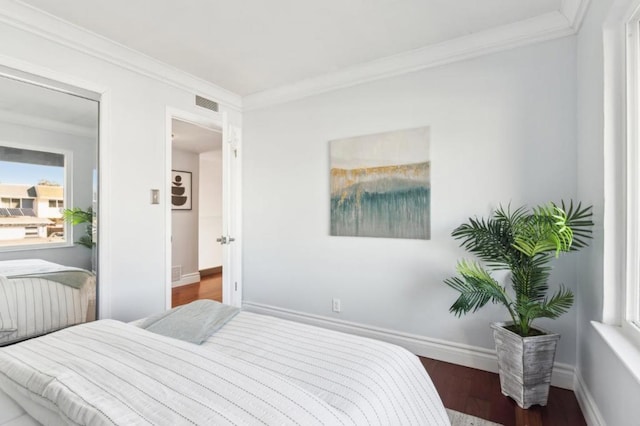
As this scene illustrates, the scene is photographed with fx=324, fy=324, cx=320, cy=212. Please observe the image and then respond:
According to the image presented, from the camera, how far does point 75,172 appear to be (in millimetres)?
2359

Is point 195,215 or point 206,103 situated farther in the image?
point 195,215

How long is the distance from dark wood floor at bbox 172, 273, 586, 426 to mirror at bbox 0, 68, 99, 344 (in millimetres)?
2577

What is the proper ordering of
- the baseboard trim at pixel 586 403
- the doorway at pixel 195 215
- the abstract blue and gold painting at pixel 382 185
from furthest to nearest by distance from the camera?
the doorway at pixel 195 215 → the abstract blue and gold painting at pixel 382 185 → the baseboard trim at pixel 586 403

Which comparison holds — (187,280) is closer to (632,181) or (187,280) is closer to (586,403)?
(586,403)

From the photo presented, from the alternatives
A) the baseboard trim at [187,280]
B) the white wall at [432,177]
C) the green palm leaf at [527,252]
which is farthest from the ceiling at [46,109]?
the baseboard trim at [187,280]

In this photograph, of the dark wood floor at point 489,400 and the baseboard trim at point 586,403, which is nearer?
the baseboard trim at point 586,403

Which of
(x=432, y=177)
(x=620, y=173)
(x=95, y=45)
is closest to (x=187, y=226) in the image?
(x=95, y=45)

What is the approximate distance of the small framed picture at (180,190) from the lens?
17.3 ft

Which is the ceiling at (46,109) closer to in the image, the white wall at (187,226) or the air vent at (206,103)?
the air vent at (206,103)

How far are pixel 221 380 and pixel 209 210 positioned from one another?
5.47 meters

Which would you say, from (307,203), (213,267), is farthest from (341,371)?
(213,267)

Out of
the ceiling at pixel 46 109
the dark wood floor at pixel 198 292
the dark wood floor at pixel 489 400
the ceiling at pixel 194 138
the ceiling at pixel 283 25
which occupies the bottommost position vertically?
the dark wood floor at pixel 198 292

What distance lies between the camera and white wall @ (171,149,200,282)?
208 inches

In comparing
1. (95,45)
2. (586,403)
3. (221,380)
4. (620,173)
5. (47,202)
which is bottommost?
(586,403)
